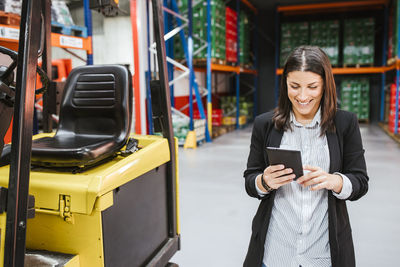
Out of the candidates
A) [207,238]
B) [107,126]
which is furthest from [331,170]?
[207,238]

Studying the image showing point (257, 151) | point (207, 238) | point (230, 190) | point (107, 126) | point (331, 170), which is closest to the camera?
point (331, 170)

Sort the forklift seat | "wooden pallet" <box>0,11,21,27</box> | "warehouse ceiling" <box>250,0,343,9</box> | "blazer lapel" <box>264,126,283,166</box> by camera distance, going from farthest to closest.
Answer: "warehouse ceiling" <box>250,0,343,9</box> → "wooden pallet" <box>0,11,21,27</box> → the forklift seat → "blazer lapel" <box>264,126,283,166</box>

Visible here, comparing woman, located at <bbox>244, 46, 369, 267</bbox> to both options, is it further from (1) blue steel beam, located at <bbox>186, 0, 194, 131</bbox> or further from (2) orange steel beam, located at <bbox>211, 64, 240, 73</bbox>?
(2) orange steel beam, located at <bbox>211, 64, 240, 73</bbox>

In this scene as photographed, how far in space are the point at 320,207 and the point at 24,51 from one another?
4.49 ft

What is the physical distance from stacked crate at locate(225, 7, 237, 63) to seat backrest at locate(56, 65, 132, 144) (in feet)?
26.9

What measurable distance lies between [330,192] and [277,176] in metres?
0.27

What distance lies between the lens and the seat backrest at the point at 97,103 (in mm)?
2801

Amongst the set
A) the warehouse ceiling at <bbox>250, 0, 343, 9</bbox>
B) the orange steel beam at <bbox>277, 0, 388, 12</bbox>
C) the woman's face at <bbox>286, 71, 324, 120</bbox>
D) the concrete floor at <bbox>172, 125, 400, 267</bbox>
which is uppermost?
the warehouse ceiling at <bbox>250, 0, 343, 9</bbox>

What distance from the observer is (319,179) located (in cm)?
148

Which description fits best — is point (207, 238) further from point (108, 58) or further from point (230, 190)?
point (108, 58)

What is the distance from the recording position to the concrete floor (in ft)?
10.6

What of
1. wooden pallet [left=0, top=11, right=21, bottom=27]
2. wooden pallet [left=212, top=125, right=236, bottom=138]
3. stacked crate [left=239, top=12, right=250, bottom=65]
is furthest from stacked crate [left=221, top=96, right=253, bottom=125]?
wooden pallet [left=0, top=11, right=21, bottom=27]

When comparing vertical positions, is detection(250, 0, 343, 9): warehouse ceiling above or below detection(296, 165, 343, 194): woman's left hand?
above

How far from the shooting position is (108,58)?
13.2 metres
